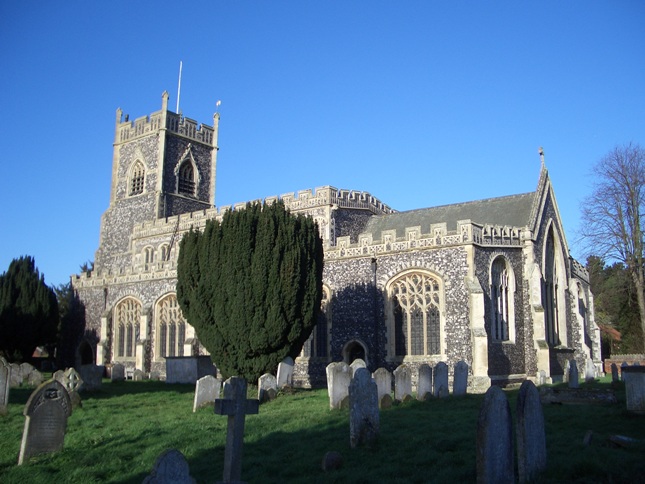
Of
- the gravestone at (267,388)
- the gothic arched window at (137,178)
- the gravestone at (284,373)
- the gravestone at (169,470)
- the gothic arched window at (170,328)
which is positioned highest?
the gothic arched window at (137,178)

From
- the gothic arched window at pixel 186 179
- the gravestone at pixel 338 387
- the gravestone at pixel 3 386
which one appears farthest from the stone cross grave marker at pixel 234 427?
the gothic arched window at pixel 186 179

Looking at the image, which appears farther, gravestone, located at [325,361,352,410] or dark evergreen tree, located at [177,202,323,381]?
dark evergreen tree, located at [177,202,323,381]

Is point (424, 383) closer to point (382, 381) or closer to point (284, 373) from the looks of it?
point (382, 381)

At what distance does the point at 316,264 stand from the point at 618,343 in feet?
81.3

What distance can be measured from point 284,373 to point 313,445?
29.4ft

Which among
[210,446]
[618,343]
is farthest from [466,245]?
[618,343]

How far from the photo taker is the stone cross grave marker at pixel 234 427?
728cm

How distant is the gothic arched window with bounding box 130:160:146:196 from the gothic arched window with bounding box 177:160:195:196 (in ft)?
6.87

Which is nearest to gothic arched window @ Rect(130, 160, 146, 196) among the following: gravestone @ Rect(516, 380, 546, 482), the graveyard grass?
the graveyard grass

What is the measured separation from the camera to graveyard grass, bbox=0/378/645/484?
7883mm

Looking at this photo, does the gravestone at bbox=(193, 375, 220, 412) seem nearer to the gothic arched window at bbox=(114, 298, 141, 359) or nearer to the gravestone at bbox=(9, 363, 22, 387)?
the gravestone at bbox=(9, 363, 22, 387)

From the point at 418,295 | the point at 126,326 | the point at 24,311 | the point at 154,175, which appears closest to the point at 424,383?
the point at 418,295

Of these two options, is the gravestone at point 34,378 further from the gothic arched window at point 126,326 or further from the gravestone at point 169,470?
the gravestone at point 169,470

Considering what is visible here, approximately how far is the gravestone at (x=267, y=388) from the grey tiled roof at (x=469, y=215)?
10702 millimetres
